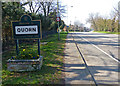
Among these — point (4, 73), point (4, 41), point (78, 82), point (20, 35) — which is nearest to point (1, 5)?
point (4, 41)

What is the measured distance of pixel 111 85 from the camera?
4.40m

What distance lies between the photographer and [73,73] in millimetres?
5590

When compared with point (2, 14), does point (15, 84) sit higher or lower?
lower

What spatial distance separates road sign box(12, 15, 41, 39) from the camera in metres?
6.16

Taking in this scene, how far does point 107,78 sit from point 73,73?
1.32 metres

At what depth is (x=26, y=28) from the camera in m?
6.21

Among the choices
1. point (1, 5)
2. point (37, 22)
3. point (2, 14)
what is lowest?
point (37, 22)

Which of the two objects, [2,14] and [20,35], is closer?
[20,35]

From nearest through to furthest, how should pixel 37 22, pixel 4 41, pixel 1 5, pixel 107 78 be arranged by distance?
pixel 107 78
pixel 37 22
pixel 1 5
pixel 4 41

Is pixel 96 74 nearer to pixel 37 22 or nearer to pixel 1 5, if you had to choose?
pixel 37 22

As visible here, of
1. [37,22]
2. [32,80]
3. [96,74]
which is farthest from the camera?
[37,22]

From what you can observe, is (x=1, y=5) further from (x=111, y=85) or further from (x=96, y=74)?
(x=111, y=85)

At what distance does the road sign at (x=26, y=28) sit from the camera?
6164mm

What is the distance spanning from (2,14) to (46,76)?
5.85m
